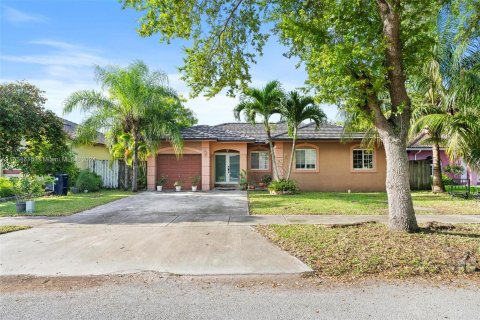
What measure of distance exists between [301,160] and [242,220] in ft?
37.3

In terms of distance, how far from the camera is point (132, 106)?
16859 mm

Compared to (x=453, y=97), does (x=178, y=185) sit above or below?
below

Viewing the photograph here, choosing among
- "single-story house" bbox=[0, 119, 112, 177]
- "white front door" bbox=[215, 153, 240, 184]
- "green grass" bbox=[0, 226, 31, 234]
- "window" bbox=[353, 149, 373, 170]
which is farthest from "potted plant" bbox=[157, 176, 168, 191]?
"window" bbox=[353, 149, 373, 170]

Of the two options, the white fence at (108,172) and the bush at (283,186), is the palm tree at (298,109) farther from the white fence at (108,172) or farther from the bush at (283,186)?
the white fence at (108,172)

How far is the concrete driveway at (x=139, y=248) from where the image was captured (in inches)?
207

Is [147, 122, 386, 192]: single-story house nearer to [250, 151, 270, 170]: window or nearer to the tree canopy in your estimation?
[250, 151, 270, 170]: window

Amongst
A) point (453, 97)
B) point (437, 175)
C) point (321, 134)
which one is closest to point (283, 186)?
point (321, 134)

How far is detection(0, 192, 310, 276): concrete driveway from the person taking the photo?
207 inches

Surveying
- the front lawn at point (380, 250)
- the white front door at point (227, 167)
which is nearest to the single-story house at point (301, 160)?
the white front door at point (227, 167)

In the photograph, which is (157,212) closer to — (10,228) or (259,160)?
(10,228)

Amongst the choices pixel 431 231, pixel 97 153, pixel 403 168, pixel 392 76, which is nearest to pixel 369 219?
pixel 431 231

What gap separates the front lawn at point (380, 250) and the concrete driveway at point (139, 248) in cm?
48

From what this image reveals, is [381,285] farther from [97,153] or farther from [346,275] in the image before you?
[97,153]

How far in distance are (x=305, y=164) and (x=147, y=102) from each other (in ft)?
32.9
